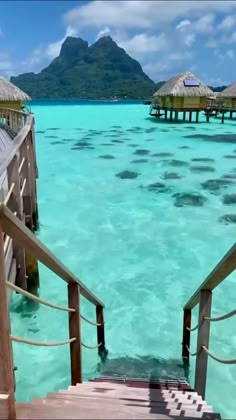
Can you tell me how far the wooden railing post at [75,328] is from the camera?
2535 millimetres

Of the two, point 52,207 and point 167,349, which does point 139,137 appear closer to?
point 52,207

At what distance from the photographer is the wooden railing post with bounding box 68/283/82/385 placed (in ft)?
8.32

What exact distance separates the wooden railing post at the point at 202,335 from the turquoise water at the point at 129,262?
1.44 m

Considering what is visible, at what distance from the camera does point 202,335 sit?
2559 millimetres

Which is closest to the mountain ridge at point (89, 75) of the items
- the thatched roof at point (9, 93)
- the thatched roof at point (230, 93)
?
the thatched roof at point (230, 93)

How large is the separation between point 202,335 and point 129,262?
187 inches

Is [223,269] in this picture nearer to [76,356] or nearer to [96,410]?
[96,410]

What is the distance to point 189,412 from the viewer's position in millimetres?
1699

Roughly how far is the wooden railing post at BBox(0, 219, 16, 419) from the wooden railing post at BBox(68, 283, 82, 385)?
46.8 inches

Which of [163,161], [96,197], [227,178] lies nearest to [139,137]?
[163,161]

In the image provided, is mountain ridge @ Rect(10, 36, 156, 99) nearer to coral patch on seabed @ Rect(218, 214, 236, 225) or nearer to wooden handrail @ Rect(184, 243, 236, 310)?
coral patch on seabed @ Rect(218, 214, 236, 225)

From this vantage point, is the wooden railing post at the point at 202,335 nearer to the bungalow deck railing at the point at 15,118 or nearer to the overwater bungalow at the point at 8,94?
the bungalow deck railing at the point at 15,118

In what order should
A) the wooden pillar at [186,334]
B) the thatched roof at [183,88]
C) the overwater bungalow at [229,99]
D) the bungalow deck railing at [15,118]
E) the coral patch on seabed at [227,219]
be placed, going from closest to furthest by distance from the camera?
the wooden pillar at [186,334], the coral patch on seabed at [227,219], the bungalow deck railing at [15,118], the thatched roof at [183,88], the overwater bungalow at [229,99]

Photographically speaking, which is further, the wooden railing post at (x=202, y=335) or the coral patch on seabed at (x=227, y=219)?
the coral patch on seabed at (x=227, y=219)
